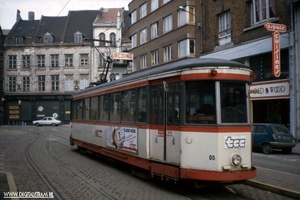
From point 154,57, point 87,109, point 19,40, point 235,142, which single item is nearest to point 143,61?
point 154,57

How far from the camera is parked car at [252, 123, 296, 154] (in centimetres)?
1672

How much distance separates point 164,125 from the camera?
839 centimetres

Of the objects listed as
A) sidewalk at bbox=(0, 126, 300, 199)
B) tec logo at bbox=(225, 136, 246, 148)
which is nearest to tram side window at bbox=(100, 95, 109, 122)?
sidewalk at bbox=(0, 126, 300, 199)

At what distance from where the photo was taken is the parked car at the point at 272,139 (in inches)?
658

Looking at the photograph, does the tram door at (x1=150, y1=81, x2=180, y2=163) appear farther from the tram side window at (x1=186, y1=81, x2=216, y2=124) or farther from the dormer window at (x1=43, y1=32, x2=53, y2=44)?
the dormer window at (x1=43, y1=32, x2=53, y2=44)

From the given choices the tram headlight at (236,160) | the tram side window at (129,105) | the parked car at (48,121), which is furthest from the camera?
the parked car at (48,121)

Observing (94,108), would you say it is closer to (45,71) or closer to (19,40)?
(45,71)

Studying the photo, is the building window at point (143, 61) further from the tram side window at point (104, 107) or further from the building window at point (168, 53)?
the tram side window at point (104, 107)

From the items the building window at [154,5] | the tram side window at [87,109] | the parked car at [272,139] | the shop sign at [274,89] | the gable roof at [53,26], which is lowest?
the parked car at [272,139]

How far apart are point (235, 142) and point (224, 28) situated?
63.3 ft

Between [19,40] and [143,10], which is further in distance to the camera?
[19,40]

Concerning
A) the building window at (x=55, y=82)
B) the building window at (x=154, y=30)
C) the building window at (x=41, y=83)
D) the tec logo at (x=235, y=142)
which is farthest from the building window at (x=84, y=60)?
the tec logo at (x=235, y=142)

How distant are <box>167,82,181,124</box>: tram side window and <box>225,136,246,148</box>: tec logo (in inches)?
45.6

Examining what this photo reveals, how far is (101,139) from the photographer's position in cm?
1248
